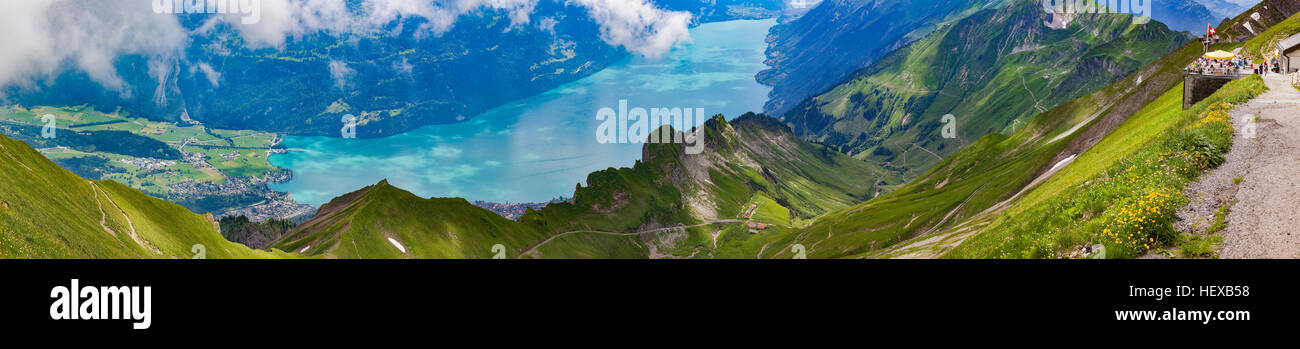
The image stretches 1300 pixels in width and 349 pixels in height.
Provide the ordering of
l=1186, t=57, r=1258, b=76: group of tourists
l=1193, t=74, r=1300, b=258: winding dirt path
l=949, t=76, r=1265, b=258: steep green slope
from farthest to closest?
l=1186, t=57, r=1258, b=76: group of tourists, l=949, t=76, r=1265, b=258: steep green slope, l=1193, t=74, r=1300, b=258: winding dirt path

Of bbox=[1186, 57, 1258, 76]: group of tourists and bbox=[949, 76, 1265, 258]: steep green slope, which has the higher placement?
bbox=[1186, 57, 1258, 76]: group of tourists

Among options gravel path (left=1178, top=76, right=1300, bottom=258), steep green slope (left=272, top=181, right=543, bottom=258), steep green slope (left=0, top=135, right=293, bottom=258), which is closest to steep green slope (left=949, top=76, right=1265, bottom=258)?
gravel path (left=1178, top=76, right=1300, bottom=258)

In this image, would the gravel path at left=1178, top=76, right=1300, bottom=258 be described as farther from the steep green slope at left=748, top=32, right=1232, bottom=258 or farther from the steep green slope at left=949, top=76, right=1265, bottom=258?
the steep green slope at left=748, top=32, right=1232, bottom=258

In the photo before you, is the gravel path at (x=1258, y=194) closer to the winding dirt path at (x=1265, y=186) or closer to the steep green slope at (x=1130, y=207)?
the winding dirt path at (x=1265, y=186)

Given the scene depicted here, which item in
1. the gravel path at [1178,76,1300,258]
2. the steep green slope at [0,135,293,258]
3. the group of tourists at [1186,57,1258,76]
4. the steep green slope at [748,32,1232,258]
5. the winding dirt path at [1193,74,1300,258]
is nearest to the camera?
the winding dirt path at [1193,74,1300,258]

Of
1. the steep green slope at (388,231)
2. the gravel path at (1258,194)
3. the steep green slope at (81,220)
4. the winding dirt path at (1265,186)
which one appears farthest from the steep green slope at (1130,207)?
the steep green slope at (388,231)

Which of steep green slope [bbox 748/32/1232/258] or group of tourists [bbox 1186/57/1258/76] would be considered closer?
group of tourists [bbox 1186/57/1258/76]

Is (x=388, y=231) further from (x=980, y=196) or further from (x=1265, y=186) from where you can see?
(x=1265, y=186)
